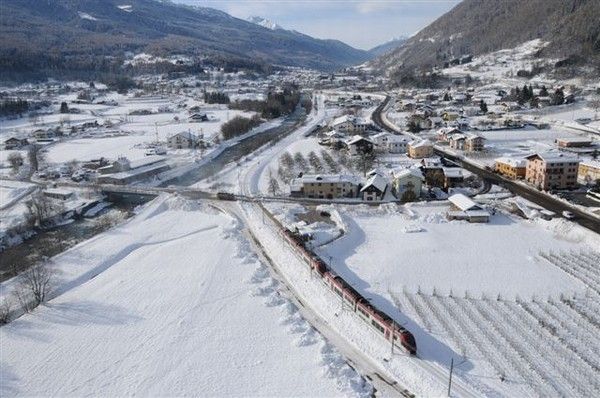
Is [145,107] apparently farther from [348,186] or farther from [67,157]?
[348,186]

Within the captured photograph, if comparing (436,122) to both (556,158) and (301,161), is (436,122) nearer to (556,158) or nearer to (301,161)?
(301,161)

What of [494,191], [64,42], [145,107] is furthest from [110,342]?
[64,42]

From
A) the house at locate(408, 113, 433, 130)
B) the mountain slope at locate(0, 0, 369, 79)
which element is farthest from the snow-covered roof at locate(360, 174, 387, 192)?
the mountain slope at locate(0, 0, 369, 79)

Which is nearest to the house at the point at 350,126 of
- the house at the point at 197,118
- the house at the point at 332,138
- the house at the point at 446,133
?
the house at the point at 332,138

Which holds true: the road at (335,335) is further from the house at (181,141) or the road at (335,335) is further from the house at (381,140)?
the house at (181,141)

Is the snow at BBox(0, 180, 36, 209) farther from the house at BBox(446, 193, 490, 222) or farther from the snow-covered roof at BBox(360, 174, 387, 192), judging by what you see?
the house at BBox(446, 193, 490, 222)

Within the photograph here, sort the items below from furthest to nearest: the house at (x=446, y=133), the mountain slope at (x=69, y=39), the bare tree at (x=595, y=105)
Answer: the mountain slope at (x=69, y=39), the bare tree at (x=595, y=105), the house at (x=446, y=133)

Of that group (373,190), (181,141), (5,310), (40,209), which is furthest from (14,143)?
(373,190)

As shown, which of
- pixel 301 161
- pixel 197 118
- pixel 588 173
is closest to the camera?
pixel 588 173
